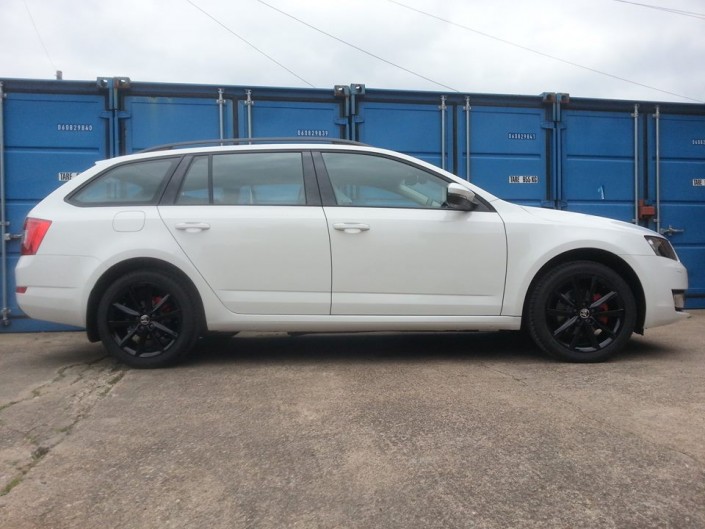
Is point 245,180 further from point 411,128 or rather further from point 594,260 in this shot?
point 411,128

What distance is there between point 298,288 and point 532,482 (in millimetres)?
2418

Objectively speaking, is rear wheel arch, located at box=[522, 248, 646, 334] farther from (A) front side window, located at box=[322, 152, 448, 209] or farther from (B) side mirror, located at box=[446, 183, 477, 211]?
(A) front side window, located at box=[322, 152, 448, 209]

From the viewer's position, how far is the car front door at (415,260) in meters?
4.38

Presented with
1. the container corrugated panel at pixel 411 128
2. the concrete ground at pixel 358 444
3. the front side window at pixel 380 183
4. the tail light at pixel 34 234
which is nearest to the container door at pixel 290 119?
the container corrugated panel at pixel 411 128

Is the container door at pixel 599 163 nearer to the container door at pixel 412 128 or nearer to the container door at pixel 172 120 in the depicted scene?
the container door at pixel 412 128

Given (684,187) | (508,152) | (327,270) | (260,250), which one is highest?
(508,152)

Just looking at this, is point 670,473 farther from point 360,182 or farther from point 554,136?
point 554,136

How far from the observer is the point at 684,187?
7695 mm

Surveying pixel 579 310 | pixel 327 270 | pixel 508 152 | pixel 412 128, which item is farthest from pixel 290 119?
pixel 579 310

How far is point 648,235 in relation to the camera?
4574 millimetres

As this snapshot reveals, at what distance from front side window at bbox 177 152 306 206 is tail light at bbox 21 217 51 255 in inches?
38.9

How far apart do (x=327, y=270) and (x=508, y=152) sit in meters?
3.83

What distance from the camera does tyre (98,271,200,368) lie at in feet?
14.3

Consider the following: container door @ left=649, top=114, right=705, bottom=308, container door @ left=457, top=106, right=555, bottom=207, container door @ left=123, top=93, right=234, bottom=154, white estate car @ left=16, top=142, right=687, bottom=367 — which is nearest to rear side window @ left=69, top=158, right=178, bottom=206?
white estate car @ left=16, top=142, right=687, bottom=367
